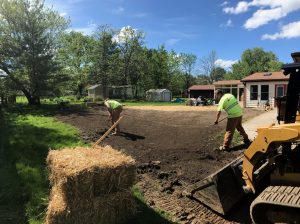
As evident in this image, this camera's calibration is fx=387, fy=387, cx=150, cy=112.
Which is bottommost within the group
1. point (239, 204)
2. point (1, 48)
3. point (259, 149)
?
point (239, 204)

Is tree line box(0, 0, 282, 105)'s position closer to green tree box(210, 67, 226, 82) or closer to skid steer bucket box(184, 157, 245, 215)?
green tree box(210, 67, 226, 82)

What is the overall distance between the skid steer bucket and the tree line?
26.1 m

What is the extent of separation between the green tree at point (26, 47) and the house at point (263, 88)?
17.1 m

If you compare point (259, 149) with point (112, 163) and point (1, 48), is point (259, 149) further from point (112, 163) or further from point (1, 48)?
point (1, 48)

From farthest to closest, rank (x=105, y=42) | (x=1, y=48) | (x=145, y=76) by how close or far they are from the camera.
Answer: (x=145, y=76)
(x=105, y=42)
(x=1, y=48)

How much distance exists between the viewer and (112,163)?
619 cm

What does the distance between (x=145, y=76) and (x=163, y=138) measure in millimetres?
53762

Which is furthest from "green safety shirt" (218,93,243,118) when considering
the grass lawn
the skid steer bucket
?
the grass lawn

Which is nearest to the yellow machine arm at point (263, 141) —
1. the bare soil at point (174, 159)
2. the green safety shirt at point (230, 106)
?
the bare soil at point (174, 159)

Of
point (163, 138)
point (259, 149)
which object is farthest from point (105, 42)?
point (259, 149)

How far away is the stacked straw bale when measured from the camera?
579 cm

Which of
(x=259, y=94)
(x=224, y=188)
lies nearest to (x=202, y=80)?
(x=259, y=94)

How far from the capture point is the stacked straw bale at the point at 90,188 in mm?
5793

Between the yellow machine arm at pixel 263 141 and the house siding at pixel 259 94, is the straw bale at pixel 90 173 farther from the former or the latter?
the house siding at pixel 259 94
